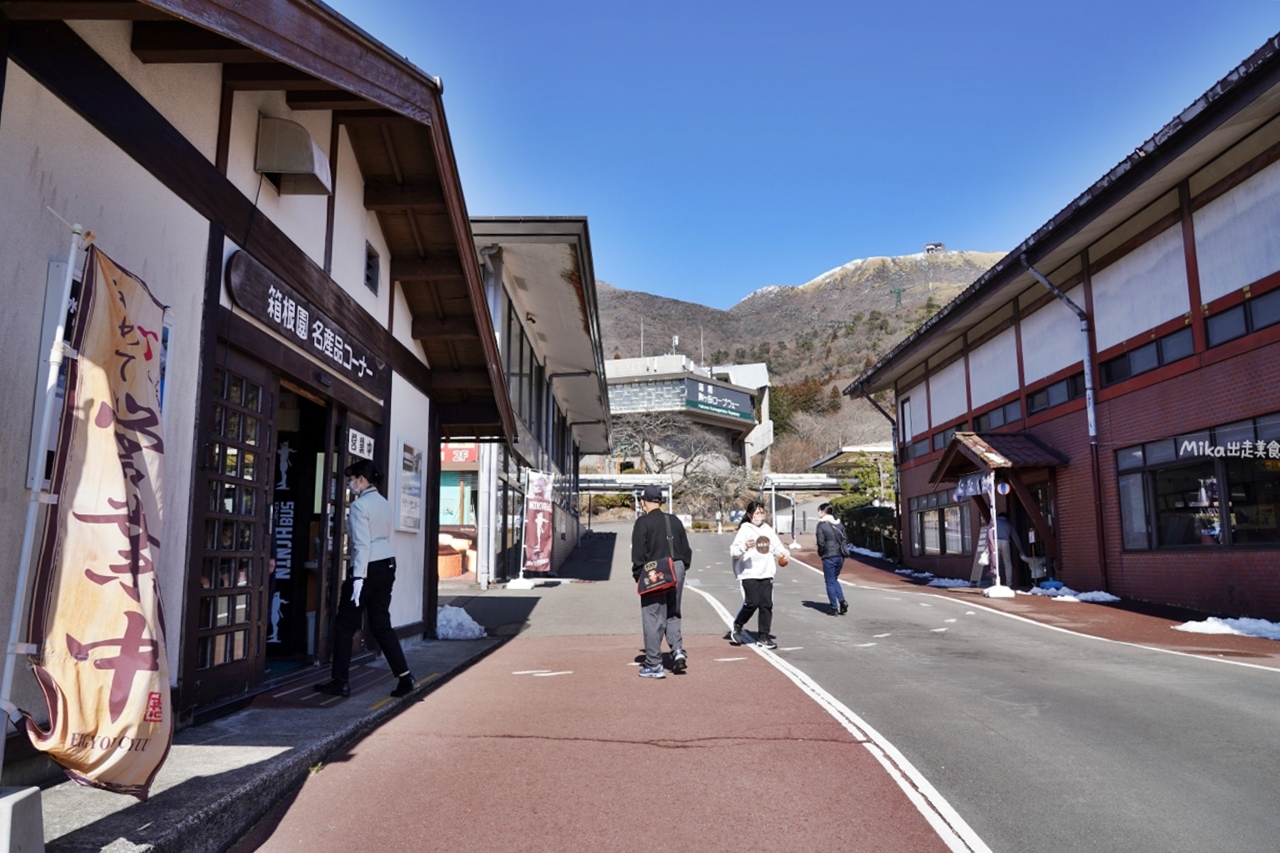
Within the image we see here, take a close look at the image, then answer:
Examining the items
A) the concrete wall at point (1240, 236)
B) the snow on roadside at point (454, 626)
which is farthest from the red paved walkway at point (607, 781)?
the concrete wall at point (1240, 236)

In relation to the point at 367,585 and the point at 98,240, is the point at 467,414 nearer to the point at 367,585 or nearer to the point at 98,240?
the point at 367,585

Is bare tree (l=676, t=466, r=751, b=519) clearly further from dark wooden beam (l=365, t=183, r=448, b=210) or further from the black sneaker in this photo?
the black sneaker

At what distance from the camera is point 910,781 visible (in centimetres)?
505

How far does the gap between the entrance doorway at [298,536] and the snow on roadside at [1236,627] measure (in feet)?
38.3

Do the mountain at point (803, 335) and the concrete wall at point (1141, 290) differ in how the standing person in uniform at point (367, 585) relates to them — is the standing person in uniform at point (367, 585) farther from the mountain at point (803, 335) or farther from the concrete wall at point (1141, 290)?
the mountain at point (803, 335)

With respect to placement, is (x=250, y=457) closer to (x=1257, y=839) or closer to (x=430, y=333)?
(x=430, y=333)

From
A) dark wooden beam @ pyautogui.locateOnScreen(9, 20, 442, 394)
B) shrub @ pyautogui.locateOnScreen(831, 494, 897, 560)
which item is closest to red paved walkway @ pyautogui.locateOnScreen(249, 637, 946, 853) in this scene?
dark wooden beam @ pyautogui.locateOnScreen(9, 20, 442, 394)

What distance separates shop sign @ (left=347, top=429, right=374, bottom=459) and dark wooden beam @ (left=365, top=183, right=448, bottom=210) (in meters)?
2.26

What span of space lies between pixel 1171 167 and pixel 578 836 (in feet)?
48.8

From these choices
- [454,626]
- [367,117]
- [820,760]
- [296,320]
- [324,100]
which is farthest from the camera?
[454,626]

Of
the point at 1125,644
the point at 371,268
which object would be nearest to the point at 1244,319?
the point at 1125,644

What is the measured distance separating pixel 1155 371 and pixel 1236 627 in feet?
17.0

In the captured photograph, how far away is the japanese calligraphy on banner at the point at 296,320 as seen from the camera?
6215mm

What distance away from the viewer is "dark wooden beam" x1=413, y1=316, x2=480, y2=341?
422 inches
